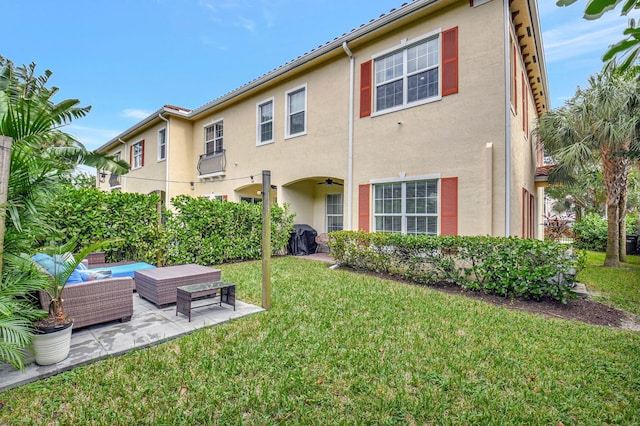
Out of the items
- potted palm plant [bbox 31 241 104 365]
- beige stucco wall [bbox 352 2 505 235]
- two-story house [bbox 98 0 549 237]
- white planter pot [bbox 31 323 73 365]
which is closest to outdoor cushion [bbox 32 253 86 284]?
potted palm plant [bbox 31 241 104 365]

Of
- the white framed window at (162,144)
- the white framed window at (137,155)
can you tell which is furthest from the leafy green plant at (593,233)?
the white framed window at (137,155)

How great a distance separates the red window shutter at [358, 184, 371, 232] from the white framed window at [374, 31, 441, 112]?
2.55 metres

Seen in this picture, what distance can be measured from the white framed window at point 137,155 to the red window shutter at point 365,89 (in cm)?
1579

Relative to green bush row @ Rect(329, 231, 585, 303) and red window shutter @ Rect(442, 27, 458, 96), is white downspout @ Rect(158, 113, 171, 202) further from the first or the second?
red window shutter @ Rect(442, 27, 458, 96)

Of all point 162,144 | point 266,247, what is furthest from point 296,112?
point 162,144

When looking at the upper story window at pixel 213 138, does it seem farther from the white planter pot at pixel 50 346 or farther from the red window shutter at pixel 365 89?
the white planter pot at pixel 50 346

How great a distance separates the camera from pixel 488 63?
786 centimetres

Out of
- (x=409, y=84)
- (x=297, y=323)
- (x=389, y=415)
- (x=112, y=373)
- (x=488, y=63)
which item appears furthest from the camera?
(x=409, y=84)

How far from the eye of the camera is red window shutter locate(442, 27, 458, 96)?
8328mm

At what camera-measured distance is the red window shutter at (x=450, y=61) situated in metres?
8.33

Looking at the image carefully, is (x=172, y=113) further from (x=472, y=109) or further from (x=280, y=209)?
(x=472, y=109)

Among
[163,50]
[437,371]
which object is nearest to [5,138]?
[437,371]

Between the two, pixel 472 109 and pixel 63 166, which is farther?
pixel 472 109

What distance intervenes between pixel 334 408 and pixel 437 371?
136 centimetres
